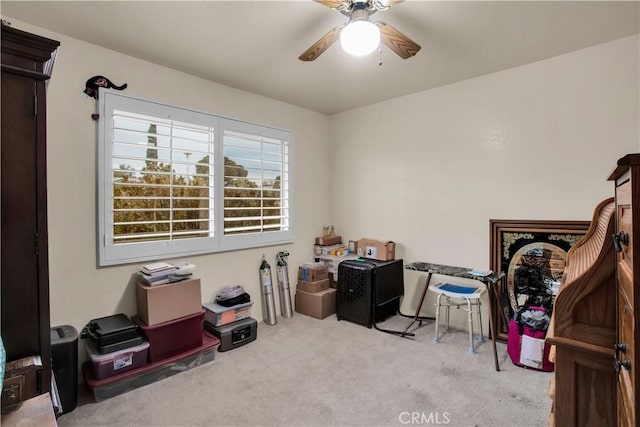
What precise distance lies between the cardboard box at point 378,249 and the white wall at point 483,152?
0.49 ft

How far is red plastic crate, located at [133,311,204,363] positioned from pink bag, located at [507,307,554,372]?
8.50ft

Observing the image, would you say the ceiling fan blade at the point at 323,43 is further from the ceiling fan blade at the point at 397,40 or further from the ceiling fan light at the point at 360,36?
the ceiling fan blade at the point at 397,40

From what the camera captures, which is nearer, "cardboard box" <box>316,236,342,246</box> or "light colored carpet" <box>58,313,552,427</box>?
"light colored carpet" <box>58,313,552,427</box>

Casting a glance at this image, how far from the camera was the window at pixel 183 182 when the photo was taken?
8.11 feet

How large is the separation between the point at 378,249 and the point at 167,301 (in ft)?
7.34

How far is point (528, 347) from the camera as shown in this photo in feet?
7.93

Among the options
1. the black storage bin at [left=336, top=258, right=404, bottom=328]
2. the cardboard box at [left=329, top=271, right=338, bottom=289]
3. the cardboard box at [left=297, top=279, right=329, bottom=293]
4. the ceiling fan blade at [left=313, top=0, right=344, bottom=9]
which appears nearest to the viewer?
the ceiling fan blade at [left=313, top=0, right=344, bottom=9]

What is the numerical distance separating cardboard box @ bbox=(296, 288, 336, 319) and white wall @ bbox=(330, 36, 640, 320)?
864mm

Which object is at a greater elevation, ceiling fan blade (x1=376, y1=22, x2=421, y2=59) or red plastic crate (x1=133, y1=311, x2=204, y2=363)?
ceiling fan blade (x1=376, y1=22, x2=421, y2=59)

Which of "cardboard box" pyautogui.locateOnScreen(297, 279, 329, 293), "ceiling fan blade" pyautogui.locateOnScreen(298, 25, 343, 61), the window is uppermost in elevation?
"ceiling fan blade" pyautogui.locateOnScreen(298, 25, 343, 61)

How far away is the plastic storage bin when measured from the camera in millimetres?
2090

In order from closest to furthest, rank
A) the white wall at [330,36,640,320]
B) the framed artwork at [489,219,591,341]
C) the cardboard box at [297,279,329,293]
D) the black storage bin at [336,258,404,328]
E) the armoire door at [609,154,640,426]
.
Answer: the armoire door at [609,154,640,426]
the white wall at [330,36,640,320]
the framed artwork at [489,219,591,341]
the black storage bin at [336,258,404,328]
the cardboard box at [297,279,329,293]

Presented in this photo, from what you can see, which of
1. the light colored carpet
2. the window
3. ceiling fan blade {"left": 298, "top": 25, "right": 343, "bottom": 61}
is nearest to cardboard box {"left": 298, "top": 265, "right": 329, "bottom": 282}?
the window

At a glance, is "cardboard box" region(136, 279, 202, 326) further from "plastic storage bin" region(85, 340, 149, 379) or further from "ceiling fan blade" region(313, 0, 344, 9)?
"ceiling fan blade" region(313, 0, 344, 9)
